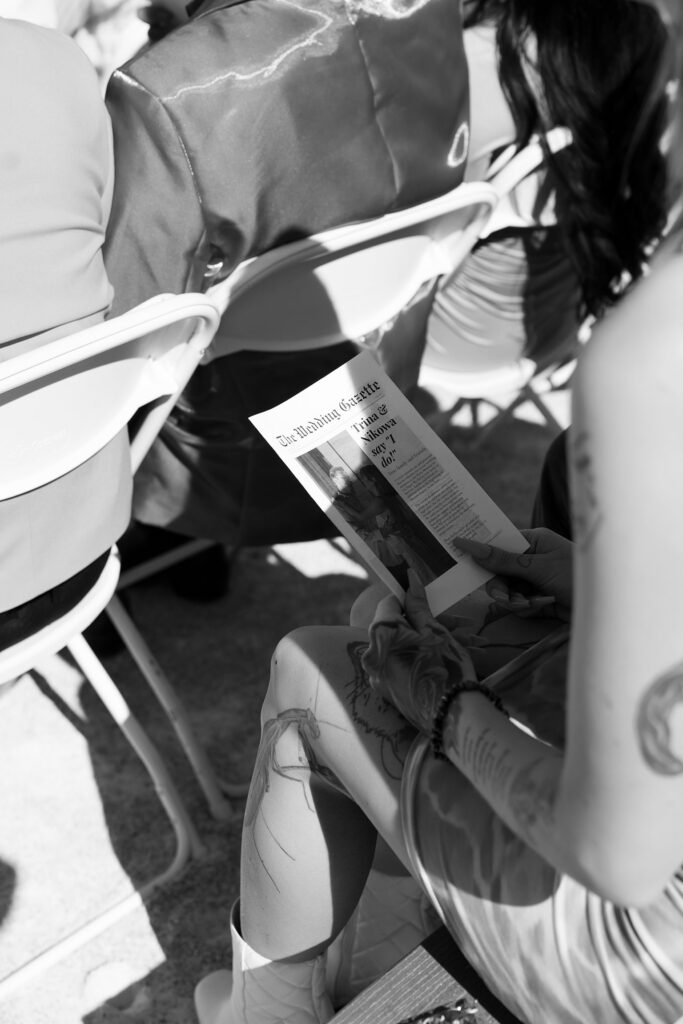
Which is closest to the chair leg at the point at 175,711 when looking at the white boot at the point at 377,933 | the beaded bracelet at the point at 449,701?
the white boot at the point at 377,933

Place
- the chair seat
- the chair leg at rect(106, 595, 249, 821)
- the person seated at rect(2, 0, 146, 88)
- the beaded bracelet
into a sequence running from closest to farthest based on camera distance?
1. the beaded bracelet
2. the chair seat
3. the chair leg at rect(106, 595, 249, 821)
4. the person seated at rect(2, 0, 146, 88)

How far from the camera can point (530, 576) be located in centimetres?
124

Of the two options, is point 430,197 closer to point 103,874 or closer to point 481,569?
point 481,569

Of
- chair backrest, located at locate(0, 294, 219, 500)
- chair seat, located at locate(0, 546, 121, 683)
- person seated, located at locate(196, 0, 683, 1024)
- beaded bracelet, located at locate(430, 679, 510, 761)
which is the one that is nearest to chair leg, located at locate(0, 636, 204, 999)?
chair seat, located at locate(0, 546, 121, 683)

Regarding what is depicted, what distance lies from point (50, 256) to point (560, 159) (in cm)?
103

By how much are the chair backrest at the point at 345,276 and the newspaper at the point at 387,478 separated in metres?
0.33

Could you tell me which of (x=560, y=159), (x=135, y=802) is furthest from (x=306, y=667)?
(x=560, y=159)

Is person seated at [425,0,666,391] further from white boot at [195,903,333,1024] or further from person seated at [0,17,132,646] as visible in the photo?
white boot at [195,903,333,1024]

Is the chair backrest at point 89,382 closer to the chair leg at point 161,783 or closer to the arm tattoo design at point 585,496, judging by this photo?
the chair leg at point 161,783

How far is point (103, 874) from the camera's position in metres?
1.79

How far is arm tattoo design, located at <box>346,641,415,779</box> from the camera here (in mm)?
1122

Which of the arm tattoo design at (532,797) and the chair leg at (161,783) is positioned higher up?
the arm tattoo design at (532,797)

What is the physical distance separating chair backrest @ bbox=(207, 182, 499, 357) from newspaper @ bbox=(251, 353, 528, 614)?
335 mm

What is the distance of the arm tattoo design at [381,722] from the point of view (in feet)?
3.68
